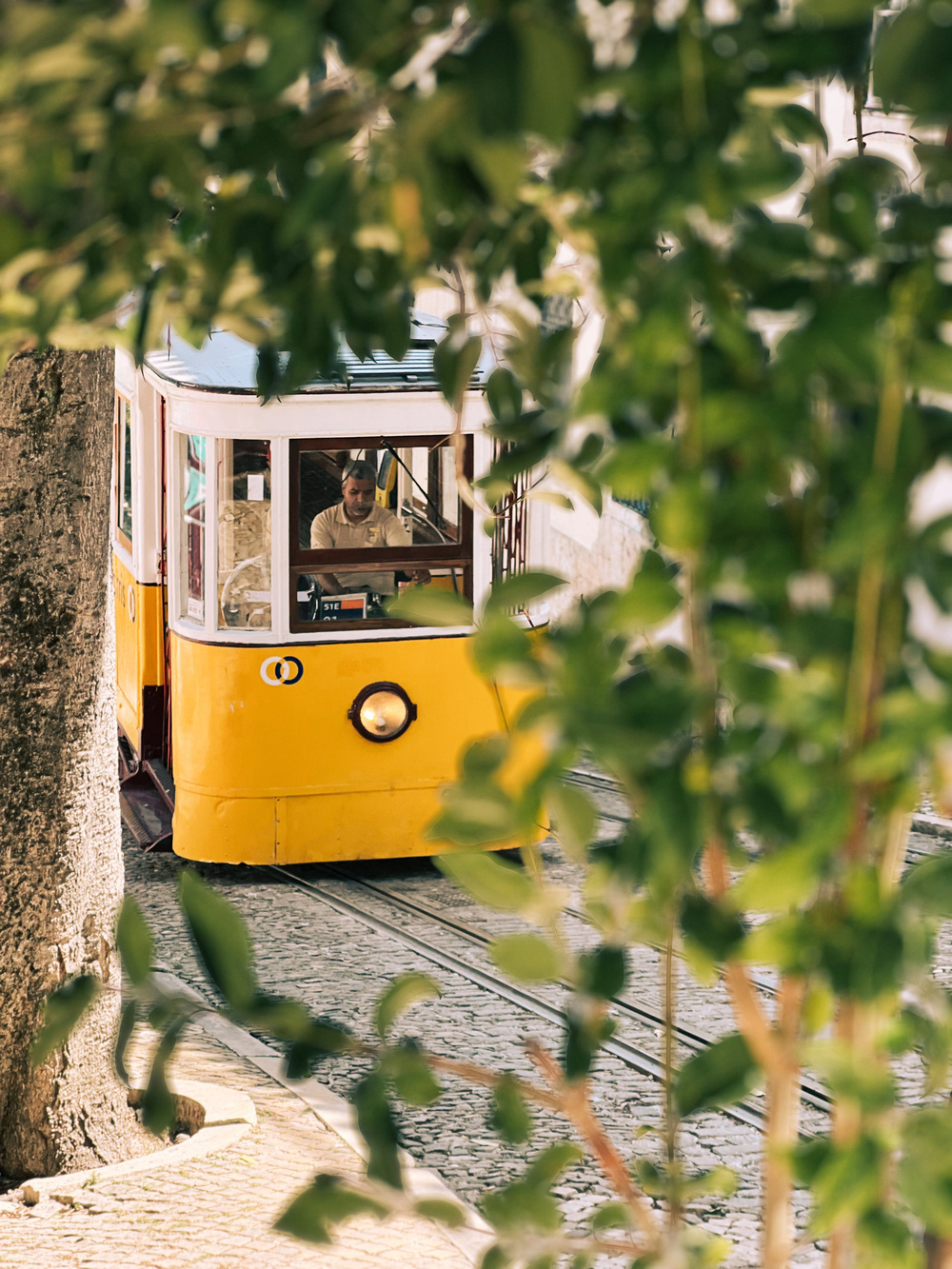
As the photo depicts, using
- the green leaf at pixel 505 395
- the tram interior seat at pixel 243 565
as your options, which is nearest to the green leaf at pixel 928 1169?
the green leaf at pixel 505 395

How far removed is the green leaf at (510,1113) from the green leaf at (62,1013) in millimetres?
312

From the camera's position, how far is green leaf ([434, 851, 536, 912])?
42.8 inches

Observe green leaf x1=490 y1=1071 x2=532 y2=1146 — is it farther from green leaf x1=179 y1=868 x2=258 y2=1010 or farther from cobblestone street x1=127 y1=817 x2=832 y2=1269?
cobblestone street x1=127 y1=817 x2=832 y2=1269

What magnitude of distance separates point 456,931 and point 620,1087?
202 cm

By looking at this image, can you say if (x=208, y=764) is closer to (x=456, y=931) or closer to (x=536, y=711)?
(x=456, y=931)

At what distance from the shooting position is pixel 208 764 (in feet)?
28.3

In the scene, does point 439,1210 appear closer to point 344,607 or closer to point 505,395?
point 505,395

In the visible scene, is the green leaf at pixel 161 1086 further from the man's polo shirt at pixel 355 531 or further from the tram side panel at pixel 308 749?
the man's polo shirt at pixel 355 531

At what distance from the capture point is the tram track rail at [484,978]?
5789 mm

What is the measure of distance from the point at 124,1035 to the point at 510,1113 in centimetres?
30

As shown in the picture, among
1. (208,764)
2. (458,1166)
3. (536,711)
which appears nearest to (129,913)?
(536,711)

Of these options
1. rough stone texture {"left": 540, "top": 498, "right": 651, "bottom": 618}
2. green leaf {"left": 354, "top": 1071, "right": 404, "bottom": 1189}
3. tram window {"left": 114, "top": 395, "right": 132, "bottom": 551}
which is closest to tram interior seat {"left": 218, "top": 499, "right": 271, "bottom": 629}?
tram window {"left": 114, "top": 395, "right": 132, "bottom": 551}

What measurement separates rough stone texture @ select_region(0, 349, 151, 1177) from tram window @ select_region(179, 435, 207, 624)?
3.76 meters

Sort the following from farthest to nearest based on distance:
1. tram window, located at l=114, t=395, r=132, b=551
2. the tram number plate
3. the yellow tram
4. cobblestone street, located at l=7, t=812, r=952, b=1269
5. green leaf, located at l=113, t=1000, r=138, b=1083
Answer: tram window, located at l=114, t=395, r=132, b=551, the tram number plate, the yellow tram, cobblestone street, located at l=7, t=812, r=952, b=1269, green leaf, located at l=113, t=1000, r=138, b=1083
